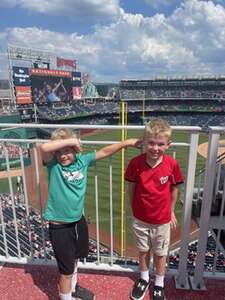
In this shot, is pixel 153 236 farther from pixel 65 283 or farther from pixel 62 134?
pixel 62 134

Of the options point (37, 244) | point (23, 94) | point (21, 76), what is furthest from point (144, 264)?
point (21, 76)

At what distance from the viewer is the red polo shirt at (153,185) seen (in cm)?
210

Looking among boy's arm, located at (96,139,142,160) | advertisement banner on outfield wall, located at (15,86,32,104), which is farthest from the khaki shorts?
advertisement banner on outfield wall, located at (15,86,32,104)

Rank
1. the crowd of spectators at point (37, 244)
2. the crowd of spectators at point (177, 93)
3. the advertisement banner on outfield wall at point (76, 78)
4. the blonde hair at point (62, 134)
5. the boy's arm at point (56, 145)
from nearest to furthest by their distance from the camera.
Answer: the boy's arm at point (56, 145) < the blonde hair at point (62, 134) < the crowd of spectators at point (37, 244) < the advertisement banner on outfield wall at point (76, 78) < the crowd of spectators at point (177, 93)

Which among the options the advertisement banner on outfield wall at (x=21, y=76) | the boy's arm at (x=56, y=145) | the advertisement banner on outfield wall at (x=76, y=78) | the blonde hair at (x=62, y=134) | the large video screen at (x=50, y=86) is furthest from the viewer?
the advertisement banner on outfield wall at (x=76, y=78)

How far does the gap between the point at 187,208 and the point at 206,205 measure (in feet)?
0.56

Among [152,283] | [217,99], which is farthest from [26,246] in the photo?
[217,99]

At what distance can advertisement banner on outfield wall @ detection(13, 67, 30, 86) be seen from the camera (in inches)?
1286

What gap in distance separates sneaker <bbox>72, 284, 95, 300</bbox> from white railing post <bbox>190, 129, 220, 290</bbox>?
101cm

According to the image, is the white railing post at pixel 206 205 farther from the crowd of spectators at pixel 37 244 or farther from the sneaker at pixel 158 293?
the crowd of spectators at pixel 37 244

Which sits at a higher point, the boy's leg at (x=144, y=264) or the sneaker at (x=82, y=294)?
the boy's leg at (x=144, y=264)

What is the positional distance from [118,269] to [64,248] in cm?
94

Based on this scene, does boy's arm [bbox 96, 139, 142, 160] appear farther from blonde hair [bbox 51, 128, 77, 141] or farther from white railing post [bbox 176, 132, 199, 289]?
white railing post [bbox 176, 132, 199, 289]

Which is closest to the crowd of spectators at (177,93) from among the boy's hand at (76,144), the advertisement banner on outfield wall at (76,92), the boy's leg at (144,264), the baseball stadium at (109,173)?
the baseball stadium at (109,173)
